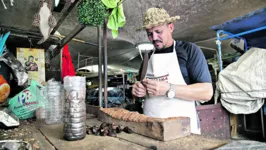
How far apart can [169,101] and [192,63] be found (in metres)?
0.42

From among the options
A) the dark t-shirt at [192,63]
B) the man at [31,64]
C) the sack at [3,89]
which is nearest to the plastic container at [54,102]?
the sack at [3,89]

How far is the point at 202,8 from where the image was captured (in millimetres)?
3221

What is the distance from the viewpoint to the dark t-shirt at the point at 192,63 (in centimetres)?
148

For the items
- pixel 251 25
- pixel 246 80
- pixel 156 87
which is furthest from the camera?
pixel 251 25

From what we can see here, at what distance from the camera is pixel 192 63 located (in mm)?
1542

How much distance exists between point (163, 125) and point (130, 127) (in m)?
0.29

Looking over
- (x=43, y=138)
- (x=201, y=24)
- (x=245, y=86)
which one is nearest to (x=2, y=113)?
(x=43, y=138)

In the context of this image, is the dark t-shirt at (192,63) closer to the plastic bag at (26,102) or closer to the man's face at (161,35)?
the man's face at (161,35)

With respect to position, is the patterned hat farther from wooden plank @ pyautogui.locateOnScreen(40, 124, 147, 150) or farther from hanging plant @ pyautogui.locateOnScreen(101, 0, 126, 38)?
→ wooden plank @ pyautogui.locateOnScreen(40, 124, 147, 150)

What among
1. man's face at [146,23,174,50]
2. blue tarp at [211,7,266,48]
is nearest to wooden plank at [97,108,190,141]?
man's face at [146,23,174,50]

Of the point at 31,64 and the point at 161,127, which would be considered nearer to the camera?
the point at 161,127

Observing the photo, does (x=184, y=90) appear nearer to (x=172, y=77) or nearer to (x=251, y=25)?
(x=172, y=77)

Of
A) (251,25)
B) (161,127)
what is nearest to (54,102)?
(161,127)

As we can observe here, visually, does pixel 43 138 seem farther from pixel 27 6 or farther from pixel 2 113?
pixel 27 6
